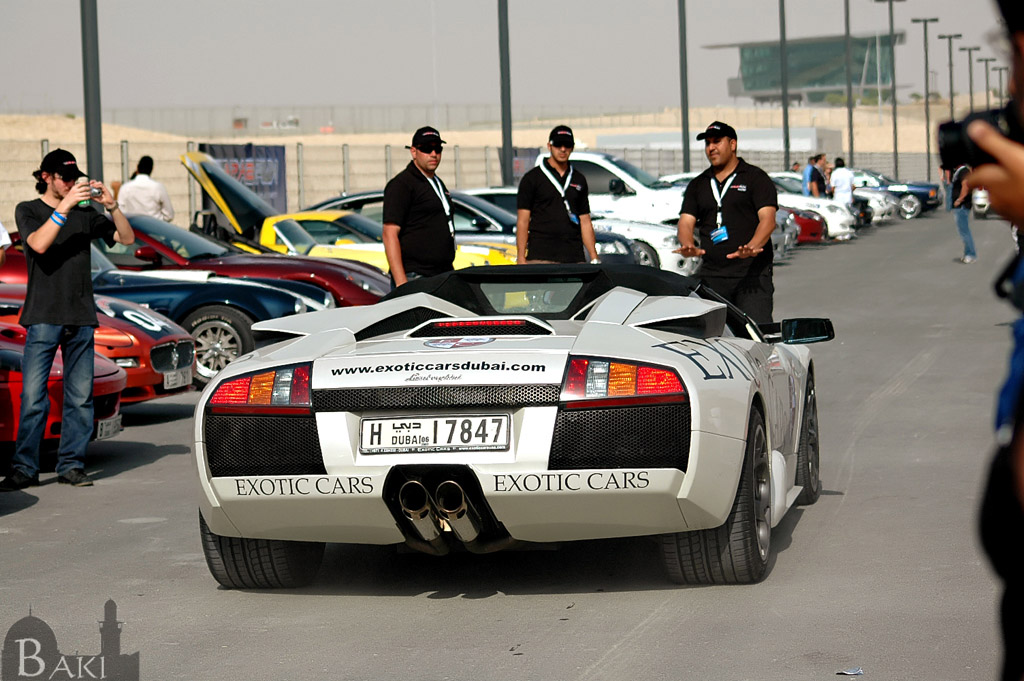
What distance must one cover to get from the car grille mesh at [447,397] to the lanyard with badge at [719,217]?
3985 mm

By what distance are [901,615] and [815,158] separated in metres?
34.6

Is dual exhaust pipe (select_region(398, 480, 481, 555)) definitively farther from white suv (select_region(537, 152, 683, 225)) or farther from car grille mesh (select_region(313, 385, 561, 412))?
white suv (select_region(537, 152, 683, 225))

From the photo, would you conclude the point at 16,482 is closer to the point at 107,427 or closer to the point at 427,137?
the point at 107,427

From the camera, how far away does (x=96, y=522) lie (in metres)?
7.61

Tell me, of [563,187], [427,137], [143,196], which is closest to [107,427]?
[427,137]

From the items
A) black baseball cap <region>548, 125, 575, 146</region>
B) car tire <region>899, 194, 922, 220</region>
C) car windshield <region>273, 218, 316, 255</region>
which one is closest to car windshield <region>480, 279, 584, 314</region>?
black baseball cap <region>548, 125, 575, 146</region>

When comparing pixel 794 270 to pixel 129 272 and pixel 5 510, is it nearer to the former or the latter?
pixel 129 272

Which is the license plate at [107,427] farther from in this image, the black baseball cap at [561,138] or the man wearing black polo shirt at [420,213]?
the black baseball cap at [561,138]

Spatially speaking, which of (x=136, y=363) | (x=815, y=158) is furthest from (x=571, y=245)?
(x=815, y=158)

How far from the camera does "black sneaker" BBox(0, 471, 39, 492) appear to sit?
8523mm

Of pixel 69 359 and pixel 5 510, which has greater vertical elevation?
pixel 69 359

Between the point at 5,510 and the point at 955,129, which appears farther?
the point at 5,510

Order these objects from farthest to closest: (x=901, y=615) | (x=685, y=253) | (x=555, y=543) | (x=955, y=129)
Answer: (x=685, y=253), (x=555, y=543), (x=901, y=615), (x=955, y=129)

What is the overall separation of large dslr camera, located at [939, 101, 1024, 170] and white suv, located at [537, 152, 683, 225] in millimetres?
23760
